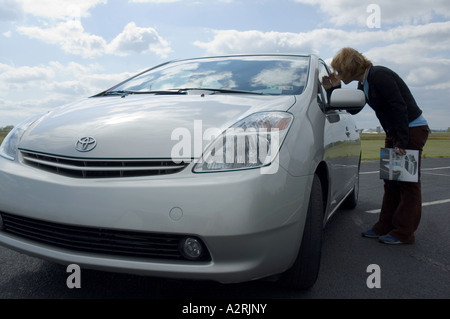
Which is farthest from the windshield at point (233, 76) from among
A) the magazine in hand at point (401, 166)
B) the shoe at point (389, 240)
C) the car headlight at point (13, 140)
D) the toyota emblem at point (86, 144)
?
the shoe at point (389, 240)

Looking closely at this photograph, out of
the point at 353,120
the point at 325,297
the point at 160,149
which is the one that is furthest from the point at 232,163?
the point at 353,120

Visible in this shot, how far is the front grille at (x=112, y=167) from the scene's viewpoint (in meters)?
1.95

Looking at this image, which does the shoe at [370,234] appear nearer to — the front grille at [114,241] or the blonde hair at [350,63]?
the blonde hair at [350,63]

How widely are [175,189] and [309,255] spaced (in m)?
0.83

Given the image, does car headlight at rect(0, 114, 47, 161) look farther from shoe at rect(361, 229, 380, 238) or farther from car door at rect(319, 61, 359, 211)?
shoe at rect(361, 229, 380, 238)

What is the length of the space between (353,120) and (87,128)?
2814 mm

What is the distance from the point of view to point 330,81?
3428mm

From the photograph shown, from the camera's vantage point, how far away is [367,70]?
3.43m

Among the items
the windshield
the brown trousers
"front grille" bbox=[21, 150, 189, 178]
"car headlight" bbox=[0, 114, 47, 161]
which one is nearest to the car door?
the windshield

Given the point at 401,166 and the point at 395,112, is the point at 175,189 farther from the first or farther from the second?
the point at 401,166

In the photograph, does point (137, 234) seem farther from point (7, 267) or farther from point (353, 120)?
point (353, 120)

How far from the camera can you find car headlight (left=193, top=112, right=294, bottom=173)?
6.39 feet

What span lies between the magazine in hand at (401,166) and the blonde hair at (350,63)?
669 millimetres

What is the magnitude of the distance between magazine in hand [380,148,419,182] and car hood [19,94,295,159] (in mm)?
1373
